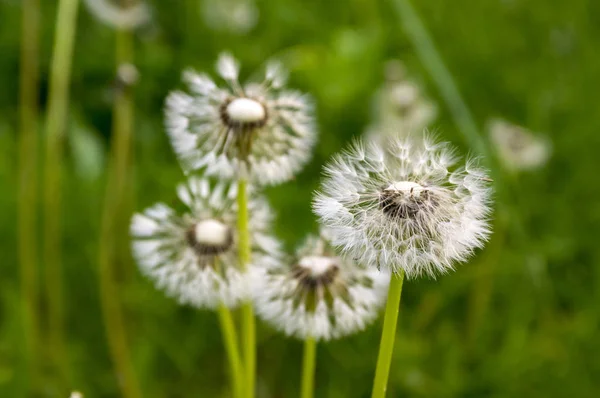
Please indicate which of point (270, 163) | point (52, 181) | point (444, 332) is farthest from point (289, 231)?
point (270, 163)

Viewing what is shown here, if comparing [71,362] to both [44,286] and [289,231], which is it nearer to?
[44,286]

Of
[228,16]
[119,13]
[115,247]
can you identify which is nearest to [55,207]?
[115,247]

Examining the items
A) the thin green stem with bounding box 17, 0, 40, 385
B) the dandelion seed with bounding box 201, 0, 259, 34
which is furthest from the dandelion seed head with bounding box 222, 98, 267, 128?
the dandelion seed with bounding box 201, 0, 259, 34

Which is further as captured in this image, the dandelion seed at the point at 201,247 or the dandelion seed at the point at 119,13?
the dandelion seed at the point at 119,13

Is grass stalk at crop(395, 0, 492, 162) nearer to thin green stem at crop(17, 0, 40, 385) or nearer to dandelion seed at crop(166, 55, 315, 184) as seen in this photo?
dandelion seed at crop(166, 55, 315, 184)

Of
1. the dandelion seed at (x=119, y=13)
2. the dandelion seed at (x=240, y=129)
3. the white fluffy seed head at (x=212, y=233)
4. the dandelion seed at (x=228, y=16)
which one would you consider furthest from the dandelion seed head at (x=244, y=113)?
the dandelion seed at (x=228, y=16)

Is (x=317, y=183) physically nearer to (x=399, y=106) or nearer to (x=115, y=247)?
(x=399, y=106)

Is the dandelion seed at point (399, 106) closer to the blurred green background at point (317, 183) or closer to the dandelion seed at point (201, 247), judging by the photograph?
the blurred green background at point (317, 183)
